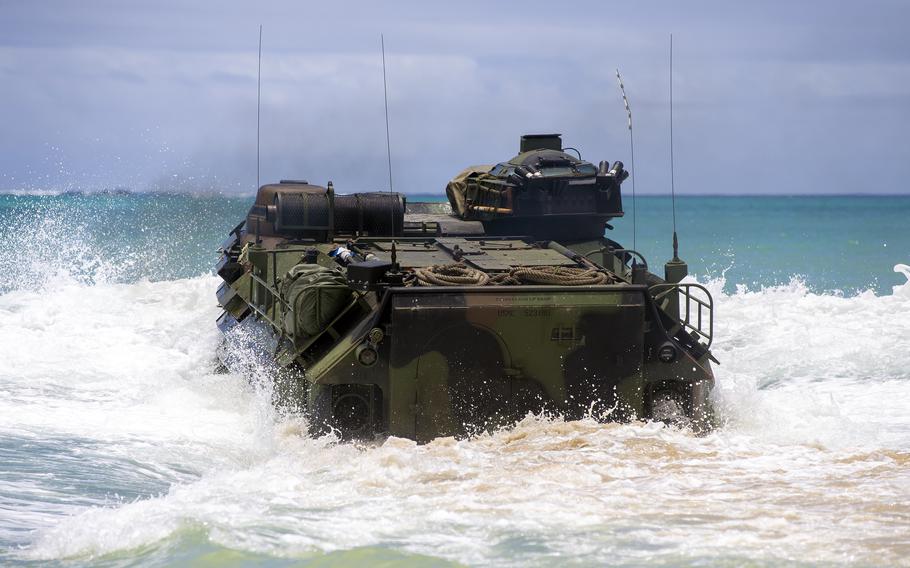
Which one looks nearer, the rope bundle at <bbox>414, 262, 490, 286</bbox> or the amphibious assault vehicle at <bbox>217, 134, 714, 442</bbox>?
the amphibious assault vehicle at <bbox>217, 134, 714, 442</bbox>

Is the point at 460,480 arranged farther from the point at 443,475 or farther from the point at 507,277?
Result: the point at 507,277

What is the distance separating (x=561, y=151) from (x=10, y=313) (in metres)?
7.94

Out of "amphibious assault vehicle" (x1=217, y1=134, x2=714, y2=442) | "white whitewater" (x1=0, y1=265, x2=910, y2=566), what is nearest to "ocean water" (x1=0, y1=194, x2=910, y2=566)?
"white whitewater" (x1=0, y1=265, x2=910, y2=566)

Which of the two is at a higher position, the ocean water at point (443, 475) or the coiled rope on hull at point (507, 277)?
the coiled rope on hull at point (507, 277)

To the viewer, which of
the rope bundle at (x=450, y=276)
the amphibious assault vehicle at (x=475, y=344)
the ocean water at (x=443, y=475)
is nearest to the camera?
the ocean water at (x=443, y=475)

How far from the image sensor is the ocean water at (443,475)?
7.70 m

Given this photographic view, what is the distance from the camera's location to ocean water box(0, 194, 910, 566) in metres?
7.70

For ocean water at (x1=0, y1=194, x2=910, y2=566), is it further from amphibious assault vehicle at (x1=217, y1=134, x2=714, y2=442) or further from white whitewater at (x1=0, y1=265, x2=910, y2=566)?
amphibious assault vehicle at (x1=217, y1=134, x2=714, y2=442)

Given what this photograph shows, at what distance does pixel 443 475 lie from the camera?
9188mm

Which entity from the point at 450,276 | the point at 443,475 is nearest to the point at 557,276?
the point at 450,276

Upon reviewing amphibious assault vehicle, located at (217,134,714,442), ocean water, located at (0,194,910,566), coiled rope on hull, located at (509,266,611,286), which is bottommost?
ocean water, located at (0,194,910,566)

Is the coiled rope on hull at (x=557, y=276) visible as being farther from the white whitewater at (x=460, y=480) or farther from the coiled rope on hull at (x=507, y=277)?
the white whitewater at (x=460, y=480)

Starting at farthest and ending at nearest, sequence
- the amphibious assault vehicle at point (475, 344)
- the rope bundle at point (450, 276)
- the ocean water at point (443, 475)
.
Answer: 1. the rope bundle at point (450, 276)
2. the amphibious assault vehicle at point (475, 344)
3. the ocean water at point (443, 475)

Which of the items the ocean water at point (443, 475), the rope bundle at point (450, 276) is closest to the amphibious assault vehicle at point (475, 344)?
the rope bundle at point (450, 276)
